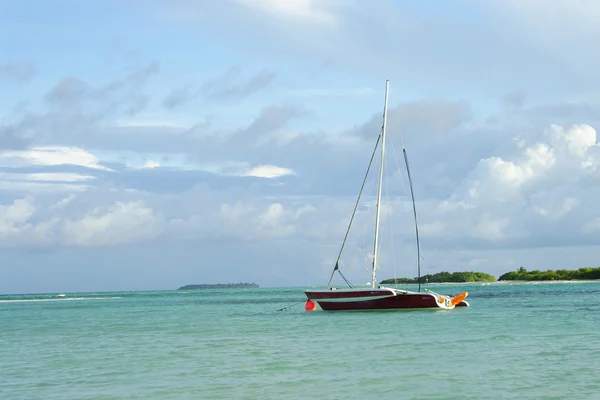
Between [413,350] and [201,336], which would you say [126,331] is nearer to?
[201,336]

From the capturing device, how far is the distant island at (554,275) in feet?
535

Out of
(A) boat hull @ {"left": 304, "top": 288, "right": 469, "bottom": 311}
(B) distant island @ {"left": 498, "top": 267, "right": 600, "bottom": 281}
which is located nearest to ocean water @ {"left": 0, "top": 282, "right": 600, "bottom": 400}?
(A) boat hull @ {"left": 304, "top": 288, "right": 469, "bottom": 311}

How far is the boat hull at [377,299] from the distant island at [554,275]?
115663 mm

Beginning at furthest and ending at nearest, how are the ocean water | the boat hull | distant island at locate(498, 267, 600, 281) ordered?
distant island at locate(498, 267, 600, 281), the boat hull, the ocean water

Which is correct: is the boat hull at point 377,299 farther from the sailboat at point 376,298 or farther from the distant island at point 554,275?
the distant island at point 554,275

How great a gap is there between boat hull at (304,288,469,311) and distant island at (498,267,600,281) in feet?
379

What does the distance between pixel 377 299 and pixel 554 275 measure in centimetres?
12606

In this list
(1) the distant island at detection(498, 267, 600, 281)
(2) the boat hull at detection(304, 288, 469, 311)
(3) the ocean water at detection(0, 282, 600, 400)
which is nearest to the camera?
(3) the ocean water at detection(0, 282, 600, 400)

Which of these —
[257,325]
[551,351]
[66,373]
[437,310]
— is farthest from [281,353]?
[437,310]

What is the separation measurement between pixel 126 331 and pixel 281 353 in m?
18.9

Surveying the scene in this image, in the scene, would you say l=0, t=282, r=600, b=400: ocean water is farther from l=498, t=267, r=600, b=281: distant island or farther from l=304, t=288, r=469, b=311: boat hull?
l=498, t=267, r=600, b=281: distant island

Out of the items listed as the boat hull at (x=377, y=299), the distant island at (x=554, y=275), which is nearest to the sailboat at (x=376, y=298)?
the boat hull at (x=377, y=299)

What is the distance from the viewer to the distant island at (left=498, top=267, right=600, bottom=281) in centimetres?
16312

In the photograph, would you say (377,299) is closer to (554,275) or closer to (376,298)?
(376,298)
